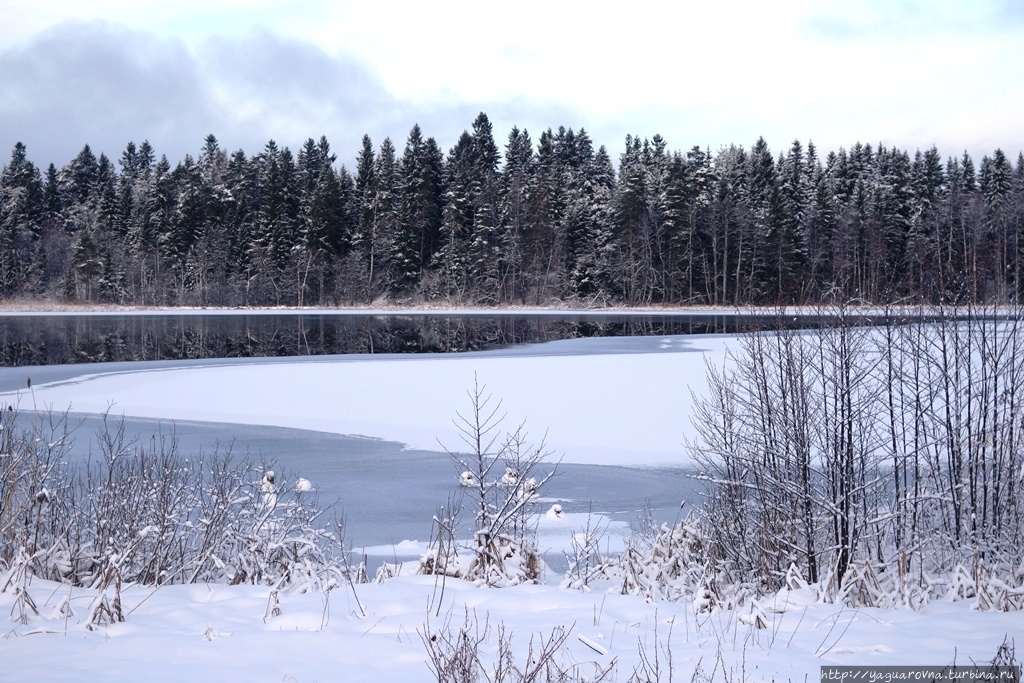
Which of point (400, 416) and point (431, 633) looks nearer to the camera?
point (431, 633)

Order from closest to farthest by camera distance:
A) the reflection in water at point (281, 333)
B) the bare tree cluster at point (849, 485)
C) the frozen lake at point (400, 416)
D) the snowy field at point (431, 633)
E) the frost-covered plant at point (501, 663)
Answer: the frost-covered plant at point (501, 663), the snowy field at point (431, 633), the bare tree cluster at point (849, 485), the frozen lake at point (400, 416), the reflection in water at point (281, 333)

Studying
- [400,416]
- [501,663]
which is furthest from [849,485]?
[400,416]

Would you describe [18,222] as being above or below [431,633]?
above

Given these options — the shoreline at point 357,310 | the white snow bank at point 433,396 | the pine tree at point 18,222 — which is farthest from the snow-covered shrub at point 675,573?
the pine tree at point 18,222

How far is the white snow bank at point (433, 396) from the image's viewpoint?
A: 15.8 meters

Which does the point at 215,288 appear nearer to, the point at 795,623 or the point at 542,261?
the point at 542,261

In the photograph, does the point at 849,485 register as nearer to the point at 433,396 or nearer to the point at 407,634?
the point at 407,634

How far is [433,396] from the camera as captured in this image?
65.0ft

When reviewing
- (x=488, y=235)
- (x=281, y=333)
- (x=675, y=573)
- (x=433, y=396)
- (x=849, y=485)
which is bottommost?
(x=675, y=573)

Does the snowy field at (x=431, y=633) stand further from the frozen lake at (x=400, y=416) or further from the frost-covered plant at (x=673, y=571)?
the frozen lake at (x=400, y=416)

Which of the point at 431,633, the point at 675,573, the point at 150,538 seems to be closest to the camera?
the point at 431,633

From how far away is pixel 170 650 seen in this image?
15.7 feet

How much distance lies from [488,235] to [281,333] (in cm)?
2852

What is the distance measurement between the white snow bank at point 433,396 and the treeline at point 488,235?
134 feet
